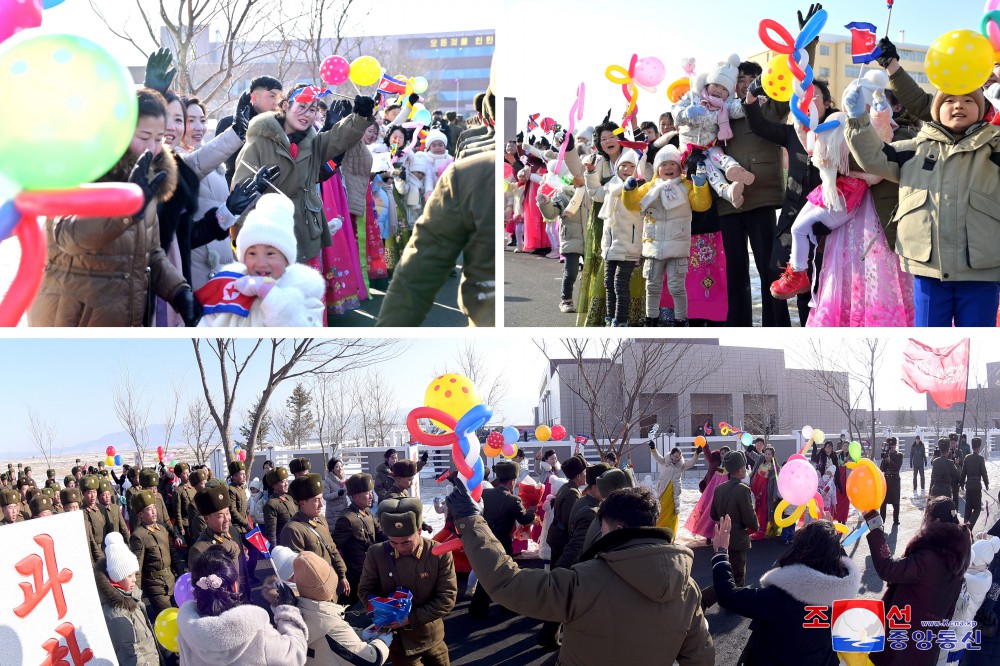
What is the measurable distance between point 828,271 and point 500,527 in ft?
8.00

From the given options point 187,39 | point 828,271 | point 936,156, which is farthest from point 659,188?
point 187,39

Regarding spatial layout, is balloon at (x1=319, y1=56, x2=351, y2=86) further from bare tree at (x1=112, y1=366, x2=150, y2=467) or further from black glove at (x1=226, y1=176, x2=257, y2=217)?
bare tree at (x1=112, y1=366, x2=150, y2=467)

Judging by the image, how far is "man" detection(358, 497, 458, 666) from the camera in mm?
3717

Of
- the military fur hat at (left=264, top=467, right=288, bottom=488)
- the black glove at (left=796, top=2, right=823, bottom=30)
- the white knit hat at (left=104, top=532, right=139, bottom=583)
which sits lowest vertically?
the white knit hat at (left=104, top=532, right=139, bottom=583)

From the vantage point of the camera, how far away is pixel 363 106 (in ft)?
15.6

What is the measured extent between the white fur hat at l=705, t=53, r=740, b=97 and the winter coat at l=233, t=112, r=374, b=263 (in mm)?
1972

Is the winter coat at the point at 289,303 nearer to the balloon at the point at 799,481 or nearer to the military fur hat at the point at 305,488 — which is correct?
the military fur hat at the point at 305,488

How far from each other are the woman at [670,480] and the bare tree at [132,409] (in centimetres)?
246

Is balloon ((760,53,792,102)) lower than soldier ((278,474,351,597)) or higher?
higher

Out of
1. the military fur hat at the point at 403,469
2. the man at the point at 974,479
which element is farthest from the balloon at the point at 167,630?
the man at the point at 974,479

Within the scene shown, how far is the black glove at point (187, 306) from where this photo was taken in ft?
12.8

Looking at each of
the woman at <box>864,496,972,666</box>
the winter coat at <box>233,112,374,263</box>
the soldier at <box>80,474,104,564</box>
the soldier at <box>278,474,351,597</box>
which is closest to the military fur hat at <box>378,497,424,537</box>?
the soldier at <box>278,474,351,597</box>

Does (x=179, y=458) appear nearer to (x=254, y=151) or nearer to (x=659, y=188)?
(x=254, y=151)

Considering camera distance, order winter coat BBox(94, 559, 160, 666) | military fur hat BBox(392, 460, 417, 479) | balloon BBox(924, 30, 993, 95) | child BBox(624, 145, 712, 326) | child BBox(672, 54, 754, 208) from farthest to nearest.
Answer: child BBox(624, 145, 712, 326), child BBox(672, 54, 754, 208), military fur hat BBox(392, 460, 417, 479), winter coat BBox(94, 559, 160, 666), balloon BBox(924, 30, 993, 95)
